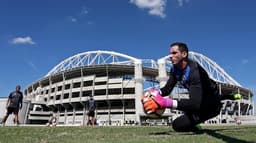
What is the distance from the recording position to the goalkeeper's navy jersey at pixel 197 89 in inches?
189

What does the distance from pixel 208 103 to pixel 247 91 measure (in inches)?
5411

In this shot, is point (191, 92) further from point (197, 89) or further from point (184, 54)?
point (184, 54)

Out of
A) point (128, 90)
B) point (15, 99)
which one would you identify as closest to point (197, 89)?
point (15, 99)

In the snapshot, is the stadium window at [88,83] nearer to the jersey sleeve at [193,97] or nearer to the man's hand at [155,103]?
the man's hand at [155,103]

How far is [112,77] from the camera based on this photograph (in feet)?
316

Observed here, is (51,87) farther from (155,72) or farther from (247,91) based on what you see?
(247,91)

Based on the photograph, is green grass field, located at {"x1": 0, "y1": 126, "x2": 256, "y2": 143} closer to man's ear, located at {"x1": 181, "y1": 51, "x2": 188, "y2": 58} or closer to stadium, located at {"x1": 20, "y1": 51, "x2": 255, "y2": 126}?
man's ear, located at {"x1": 181, "y1": 51, "x2": 188, "y2": 58}

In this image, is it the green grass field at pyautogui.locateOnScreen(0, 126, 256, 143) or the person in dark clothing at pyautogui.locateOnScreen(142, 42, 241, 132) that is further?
the green grass field at pyautogui.locateOnScreen(0, 126, 256, 143)

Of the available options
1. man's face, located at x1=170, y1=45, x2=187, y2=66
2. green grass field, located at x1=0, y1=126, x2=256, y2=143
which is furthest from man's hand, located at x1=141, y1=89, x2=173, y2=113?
green grass field, located at x1=0, y1=126, x2=256, y2=143

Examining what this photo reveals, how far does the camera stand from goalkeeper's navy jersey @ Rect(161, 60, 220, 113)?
480cm

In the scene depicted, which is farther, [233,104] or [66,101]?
[233,104]

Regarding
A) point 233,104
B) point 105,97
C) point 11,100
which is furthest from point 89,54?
point 11,100

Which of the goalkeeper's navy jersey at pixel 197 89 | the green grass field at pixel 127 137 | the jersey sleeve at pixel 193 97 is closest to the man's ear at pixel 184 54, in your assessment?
the goalkeeper's navy jersey at pixel 197 89

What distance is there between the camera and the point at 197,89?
16.0ft
